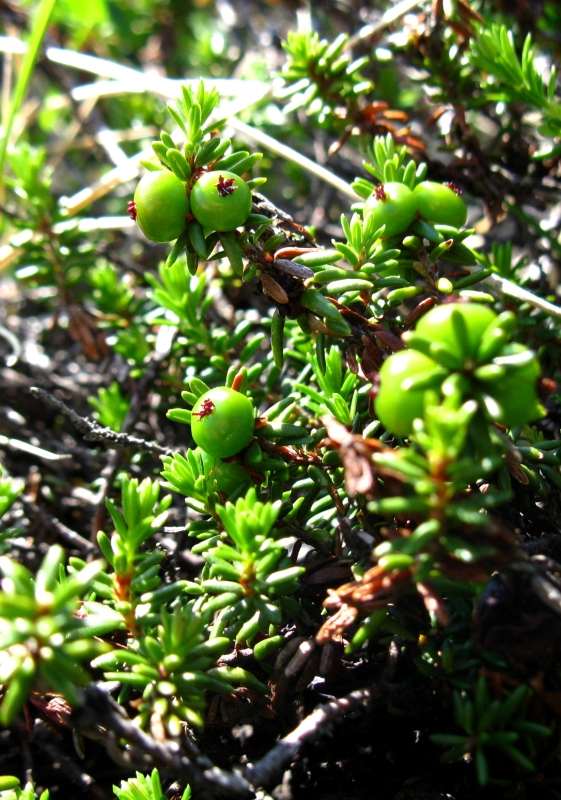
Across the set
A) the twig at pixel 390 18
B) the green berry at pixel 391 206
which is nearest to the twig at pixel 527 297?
the green berry at pixel 391 206

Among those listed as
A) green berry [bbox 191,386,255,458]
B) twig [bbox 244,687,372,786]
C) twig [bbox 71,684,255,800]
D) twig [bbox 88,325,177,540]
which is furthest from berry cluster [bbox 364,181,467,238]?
twig [bbox 71,684,255,800]

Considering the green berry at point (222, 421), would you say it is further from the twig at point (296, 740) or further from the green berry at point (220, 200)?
the twig at point (296, 740)

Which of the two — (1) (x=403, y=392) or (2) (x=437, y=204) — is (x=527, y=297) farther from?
(1) (x=403, y=392)

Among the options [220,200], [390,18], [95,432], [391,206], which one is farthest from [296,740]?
[390,18]

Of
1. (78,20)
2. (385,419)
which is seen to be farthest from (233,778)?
(78,20)

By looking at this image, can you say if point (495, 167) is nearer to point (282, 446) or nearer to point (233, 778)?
point (282, 446)

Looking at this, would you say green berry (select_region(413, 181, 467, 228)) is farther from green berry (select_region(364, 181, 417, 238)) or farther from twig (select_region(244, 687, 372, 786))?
twig (select_region(244, 687, 372, 786))
